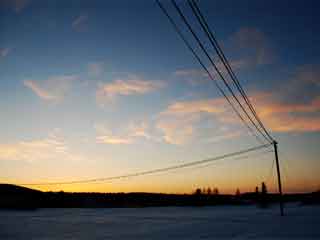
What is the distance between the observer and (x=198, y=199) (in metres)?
158

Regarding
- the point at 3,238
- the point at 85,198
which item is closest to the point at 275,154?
the point at 3,238

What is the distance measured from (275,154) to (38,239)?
31.0 m

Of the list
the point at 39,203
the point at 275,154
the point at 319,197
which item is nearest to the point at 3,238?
the point at 275,154

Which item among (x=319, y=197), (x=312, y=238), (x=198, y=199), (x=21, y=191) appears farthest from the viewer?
(x=198, y=199)

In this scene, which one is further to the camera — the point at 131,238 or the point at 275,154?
the point at 275,154

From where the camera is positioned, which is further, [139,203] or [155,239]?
[139,203]

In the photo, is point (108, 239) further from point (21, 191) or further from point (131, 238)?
point (21, 191)

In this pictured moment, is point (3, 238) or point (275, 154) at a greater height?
point (275, 154)

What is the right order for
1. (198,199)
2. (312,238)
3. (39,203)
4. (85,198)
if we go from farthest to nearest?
(198,199) → (85,198) → (39,203) → (312,238)

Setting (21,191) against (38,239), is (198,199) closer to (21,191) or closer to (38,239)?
(21,191)

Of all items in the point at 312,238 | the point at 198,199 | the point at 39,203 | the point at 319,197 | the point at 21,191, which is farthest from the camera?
the point at 198,199

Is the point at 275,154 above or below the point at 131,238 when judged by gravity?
above

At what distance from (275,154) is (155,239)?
27725mm

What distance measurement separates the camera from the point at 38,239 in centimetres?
1811
